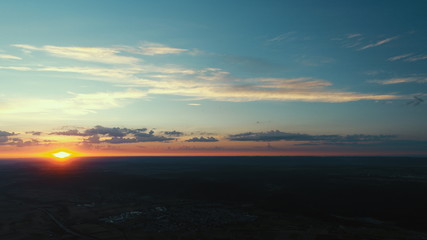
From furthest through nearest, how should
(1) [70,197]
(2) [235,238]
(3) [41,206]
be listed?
(1) [70,197]
(3) [41,206]
(2) [235,238]

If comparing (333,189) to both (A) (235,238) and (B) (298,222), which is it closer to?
(B) (298,222)

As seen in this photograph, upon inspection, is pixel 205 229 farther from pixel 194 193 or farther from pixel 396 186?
pixel 396 186

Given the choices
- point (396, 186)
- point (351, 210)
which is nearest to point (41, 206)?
point (351, 210)

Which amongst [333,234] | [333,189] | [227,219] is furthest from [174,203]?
[333,189]

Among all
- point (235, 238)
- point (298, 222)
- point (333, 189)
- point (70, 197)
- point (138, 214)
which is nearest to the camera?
point (235, 238)

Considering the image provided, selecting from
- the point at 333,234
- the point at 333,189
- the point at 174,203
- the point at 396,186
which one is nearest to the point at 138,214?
the point at 174,203

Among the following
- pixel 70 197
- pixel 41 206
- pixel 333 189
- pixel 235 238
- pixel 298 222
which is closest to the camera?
pixel 235 238

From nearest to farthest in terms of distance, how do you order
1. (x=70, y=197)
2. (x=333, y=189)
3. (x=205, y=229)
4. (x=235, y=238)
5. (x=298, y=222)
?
(x=235, y=238) < (x=205, y=229) < (x=298, y=222) < (x=70, y=197) < (x=333, y=189)

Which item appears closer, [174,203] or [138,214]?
[138,214]

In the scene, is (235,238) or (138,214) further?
(138,214)
